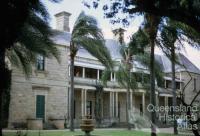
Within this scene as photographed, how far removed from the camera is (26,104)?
28703 millimetres

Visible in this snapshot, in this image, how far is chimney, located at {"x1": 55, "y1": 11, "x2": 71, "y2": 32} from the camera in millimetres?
36562

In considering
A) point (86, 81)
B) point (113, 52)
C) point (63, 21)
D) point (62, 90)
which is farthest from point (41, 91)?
point (113, 52)

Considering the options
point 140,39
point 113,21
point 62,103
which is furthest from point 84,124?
point 62,103

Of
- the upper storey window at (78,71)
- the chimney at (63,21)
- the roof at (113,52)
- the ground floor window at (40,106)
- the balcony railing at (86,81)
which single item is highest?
the chimney at (63,21)

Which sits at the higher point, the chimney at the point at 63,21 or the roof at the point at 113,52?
the chimney at the point at 63,21

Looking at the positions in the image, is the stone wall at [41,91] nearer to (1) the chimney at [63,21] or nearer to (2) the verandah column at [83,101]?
(2) the verandah column at [83,101]

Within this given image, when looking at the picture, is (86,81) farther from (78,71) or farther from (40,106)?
(40,106)

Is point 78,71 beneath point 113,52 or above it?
beneath

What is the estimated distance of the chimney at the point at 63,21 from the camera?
36.6m

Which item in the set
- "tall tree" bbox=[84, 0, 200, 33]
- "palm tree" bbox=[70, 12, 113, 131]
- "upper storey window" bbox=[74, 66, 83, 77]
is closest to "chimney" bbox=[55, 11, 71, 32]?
"upper storey window" bbox=[74, 66, 83, 77]

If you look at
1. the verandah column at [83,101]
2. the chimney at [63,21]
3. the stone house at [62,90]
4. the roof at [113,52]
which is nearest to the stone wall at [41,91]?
the stone house at [62,90]

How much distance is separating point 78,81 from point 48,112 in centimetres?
545

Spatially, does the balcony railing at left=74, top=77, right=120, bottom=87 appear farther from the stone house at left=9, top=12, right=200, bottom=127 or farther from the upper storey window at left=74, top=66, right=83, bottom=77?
the upper storey window at left=74, top=66, right=83, bottom=77

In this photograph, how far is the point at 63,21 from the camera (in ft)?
120
